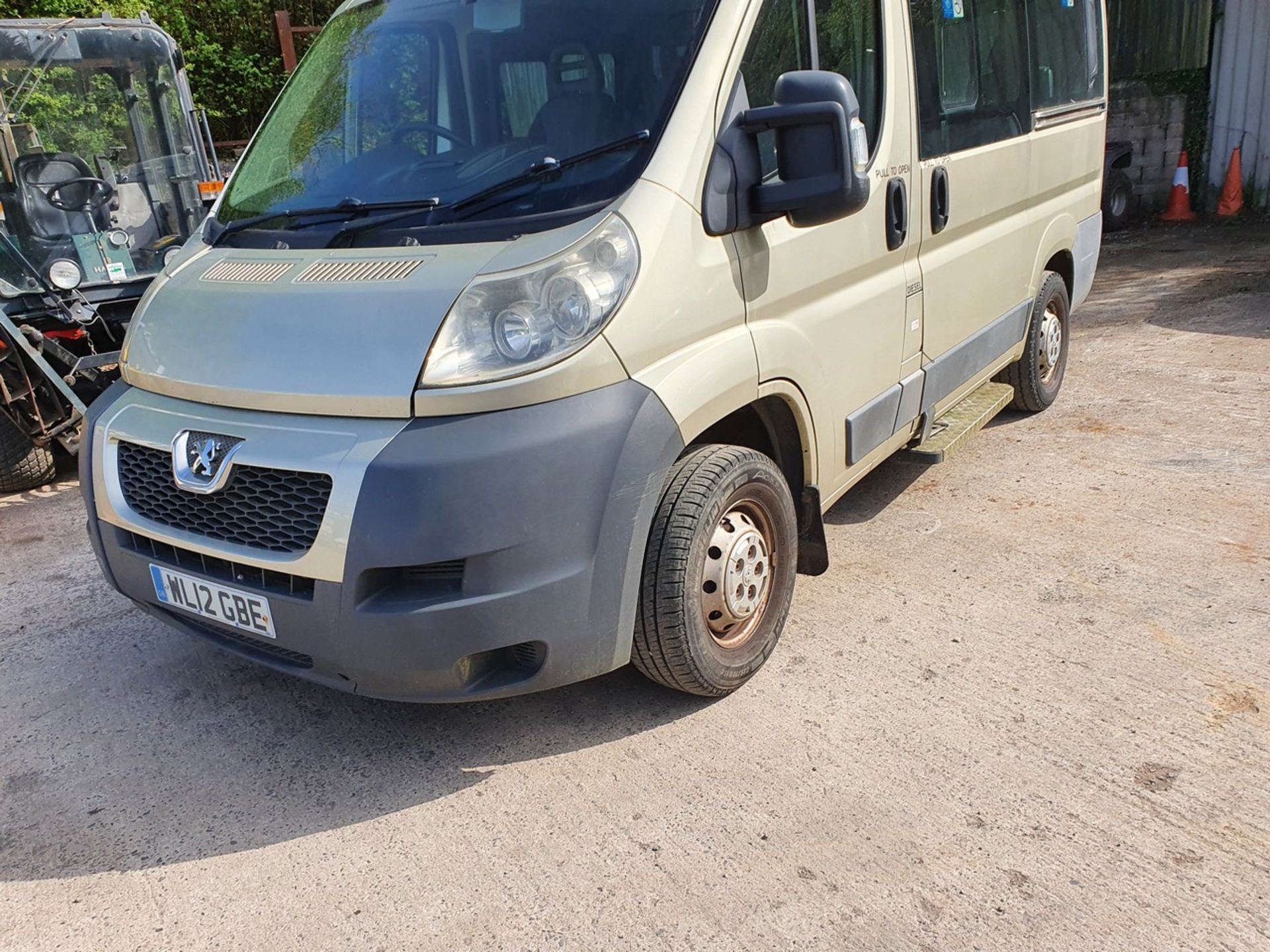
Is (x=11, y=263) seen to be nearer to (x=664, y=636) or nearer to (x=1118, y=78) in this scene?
(x=664, y=636)

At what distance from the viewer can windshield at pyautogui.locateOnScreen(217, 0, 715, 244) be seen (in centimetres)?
279

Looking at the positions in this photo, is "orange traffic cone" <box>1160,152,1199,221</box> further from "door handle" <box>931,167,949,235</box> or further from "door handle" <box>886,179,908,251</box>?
"door handle" <box>886,179,908,251</box>

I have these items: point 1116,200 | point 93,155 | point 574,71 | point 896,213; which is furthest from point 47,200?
point 1116,200

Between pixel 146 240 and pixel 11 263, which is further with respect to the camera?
pixel 146 240

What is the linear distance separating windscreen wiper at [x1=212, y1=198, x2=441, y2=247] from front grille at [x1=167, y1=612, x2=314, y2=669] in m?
1.18

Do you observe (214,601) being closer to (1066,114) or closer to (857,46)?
(857,46)

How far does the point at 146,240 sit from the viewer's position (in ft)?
20.8

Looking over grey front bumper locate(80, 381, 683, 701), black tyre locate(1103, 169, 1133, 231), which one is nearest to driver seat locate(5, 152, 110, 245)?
grey front bumper locate(80, 381, 683, 701)

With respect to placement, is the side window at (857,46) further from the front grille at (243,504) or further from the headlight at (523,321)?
the front grille at (243,504)

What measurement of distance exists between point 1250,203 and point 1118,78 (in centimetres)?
205

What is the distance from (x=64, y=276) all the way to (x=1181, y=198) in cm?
1098

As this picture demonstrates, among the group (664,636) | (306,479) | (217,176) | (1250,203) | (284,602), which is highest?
(217,176)

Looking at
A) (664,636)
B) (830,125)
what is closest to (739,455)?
(664,636)

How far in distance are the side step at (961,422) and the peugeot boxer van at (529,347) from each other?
59cm
